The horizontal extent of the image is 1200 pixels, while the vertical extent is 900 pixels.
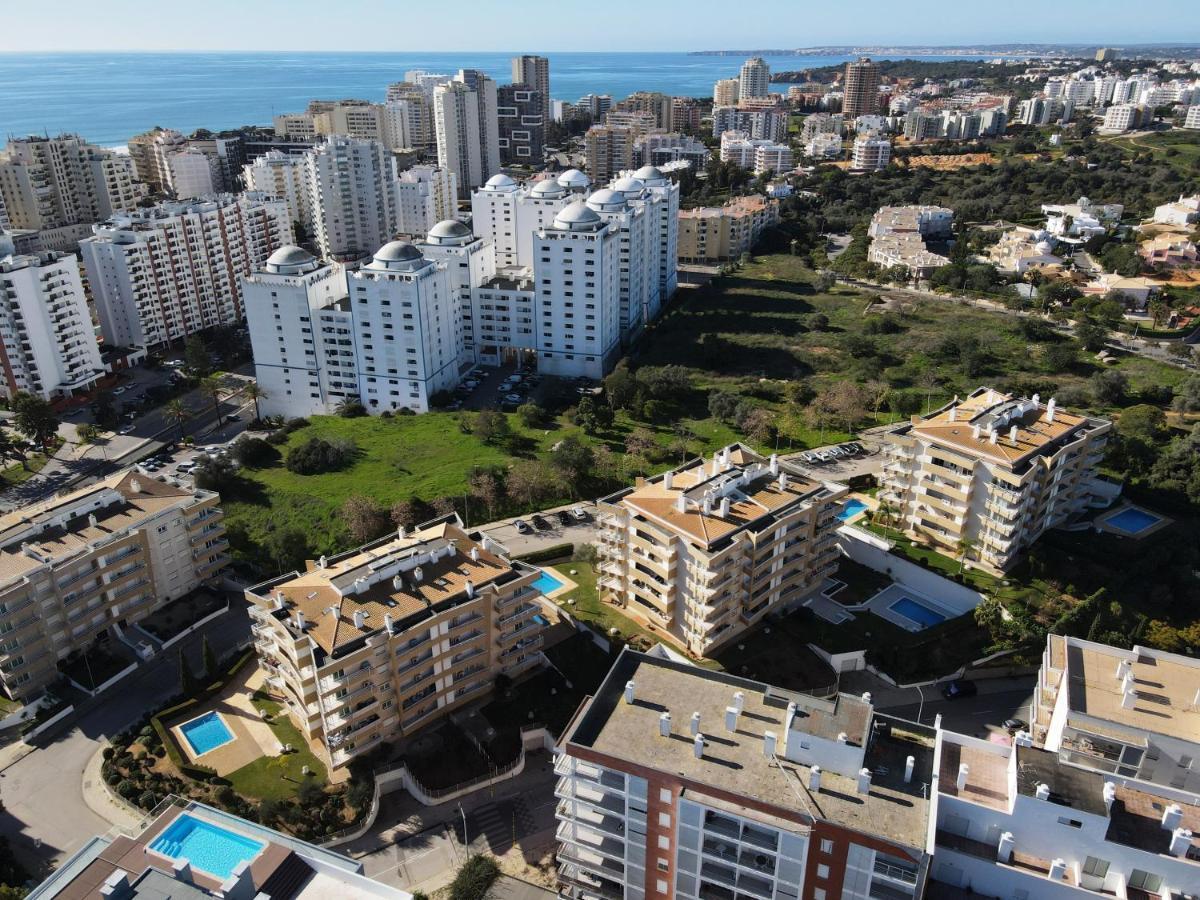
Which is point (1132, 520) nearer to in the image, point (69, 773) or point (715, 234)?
point (69, 773)

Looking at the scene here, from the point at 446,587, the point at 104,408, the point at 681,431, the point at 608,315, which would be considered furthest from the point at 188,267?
the point at 446,587

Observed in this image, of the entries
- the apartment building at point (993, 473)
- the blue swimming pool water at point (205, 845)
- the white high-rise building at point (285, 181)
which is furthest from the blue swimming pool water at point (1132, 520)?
the white high-rise building at point (285, 181)

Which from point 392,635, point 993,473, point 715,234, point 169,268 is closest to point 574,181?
point 715,234

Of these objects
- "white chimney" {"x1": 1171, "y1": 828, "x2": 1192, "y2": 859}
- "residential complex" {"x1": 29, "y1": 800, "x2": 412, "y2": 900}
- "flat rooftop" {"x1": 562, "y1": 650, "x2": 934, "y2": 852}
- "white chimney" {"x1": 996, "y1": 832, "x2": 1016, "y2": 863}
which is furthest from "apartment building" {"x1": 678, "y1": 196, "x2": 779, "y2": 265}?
"residential complex" {"x1": 29, "y1": 800, "x2": 412, "y2": 900}

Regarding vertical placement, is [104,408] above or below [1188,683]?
below

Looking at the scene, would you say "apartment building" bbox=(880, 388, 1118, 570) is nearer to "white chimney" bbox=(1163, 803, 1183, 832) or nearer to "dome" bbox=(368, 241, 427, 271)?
"white chimney" bbox=(1163, 803, 1183, 832)

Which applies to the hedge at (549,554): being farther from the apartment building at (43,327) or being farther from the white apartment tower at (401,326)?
the apartment building at (43,327)

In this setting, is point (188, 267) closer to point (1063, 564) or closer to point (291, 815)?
point (291, 815)
